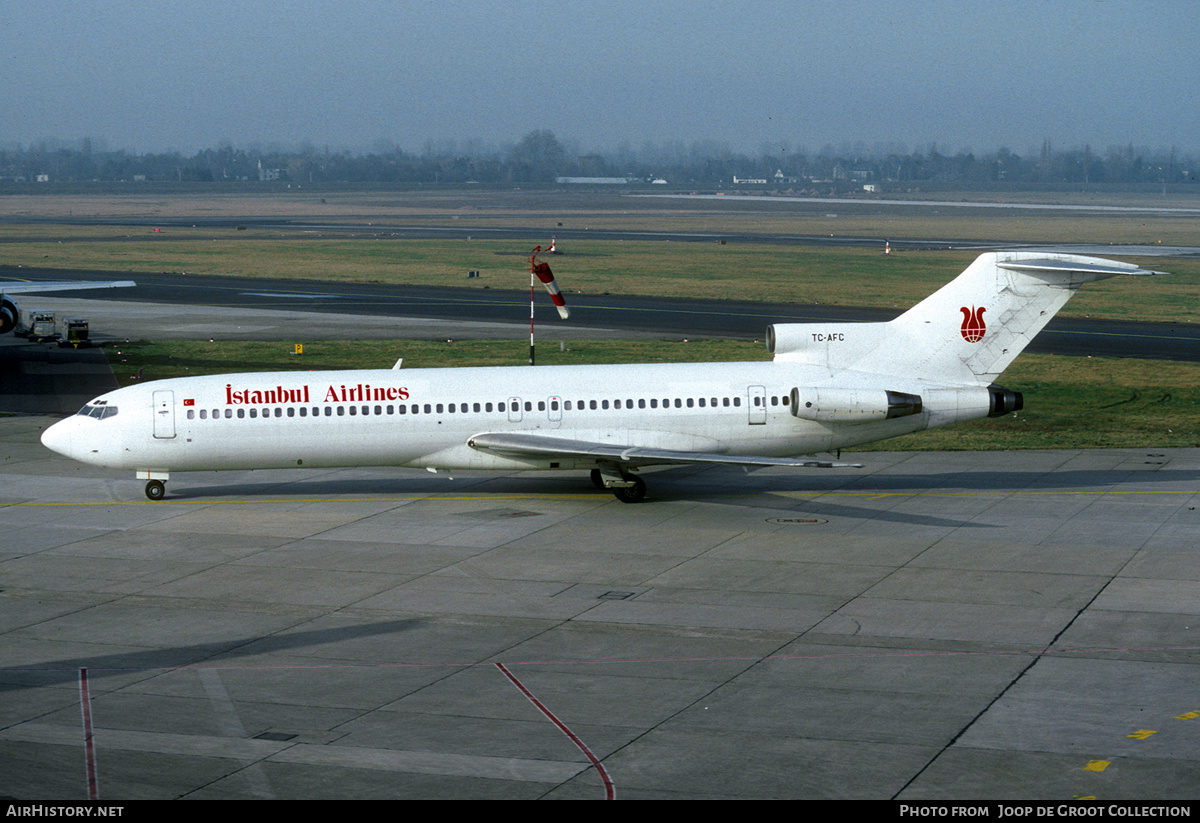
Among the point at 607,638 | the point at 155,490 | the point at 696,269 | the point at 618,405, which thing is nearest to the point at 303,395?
the point at 155,490

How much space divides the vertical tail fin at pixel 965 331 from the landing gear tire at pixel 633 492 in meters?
4.92

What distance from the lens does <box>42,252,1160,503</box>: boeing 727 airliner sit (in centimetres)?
3123

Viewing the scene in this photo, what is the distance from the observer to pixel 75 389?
1900 inches

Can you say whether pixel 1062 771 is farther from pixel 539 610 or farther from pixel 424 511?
pixel 424 511

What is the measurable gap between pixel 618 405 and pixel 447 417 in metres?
4.10

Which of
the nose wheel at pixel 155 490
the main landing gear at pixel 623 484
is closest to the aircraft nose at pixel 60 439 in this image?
the nose wheel at pixel 155 490

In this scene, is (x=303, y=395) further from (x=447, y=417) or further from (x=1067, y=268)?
(x=1067, y=268)

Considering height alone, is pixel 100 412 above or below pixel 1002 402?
above

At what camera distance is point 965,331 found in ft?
105

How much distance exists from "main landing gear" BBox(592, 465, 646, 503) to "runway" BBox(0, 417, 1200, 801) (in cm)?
40

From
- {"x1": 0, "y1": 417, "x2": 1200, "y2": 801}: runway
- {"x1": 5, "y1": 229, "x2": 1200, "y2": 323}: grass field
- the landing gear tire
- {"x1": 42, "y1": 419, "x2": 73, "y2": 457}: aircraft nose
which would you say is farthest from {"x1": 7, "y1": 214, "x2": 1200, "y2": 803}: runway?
{"x1": 5, "y1": 229, "x2": 1200, "y2": 323}: grass field

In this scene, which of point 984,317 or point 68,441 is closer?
point 68,441

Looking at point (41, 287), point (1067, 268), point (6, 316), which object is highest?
point (1067, 268)

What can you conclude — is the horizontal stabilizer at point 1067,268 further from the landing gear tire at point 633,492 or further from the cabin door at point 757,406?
the landing gear tire at point 633,492
